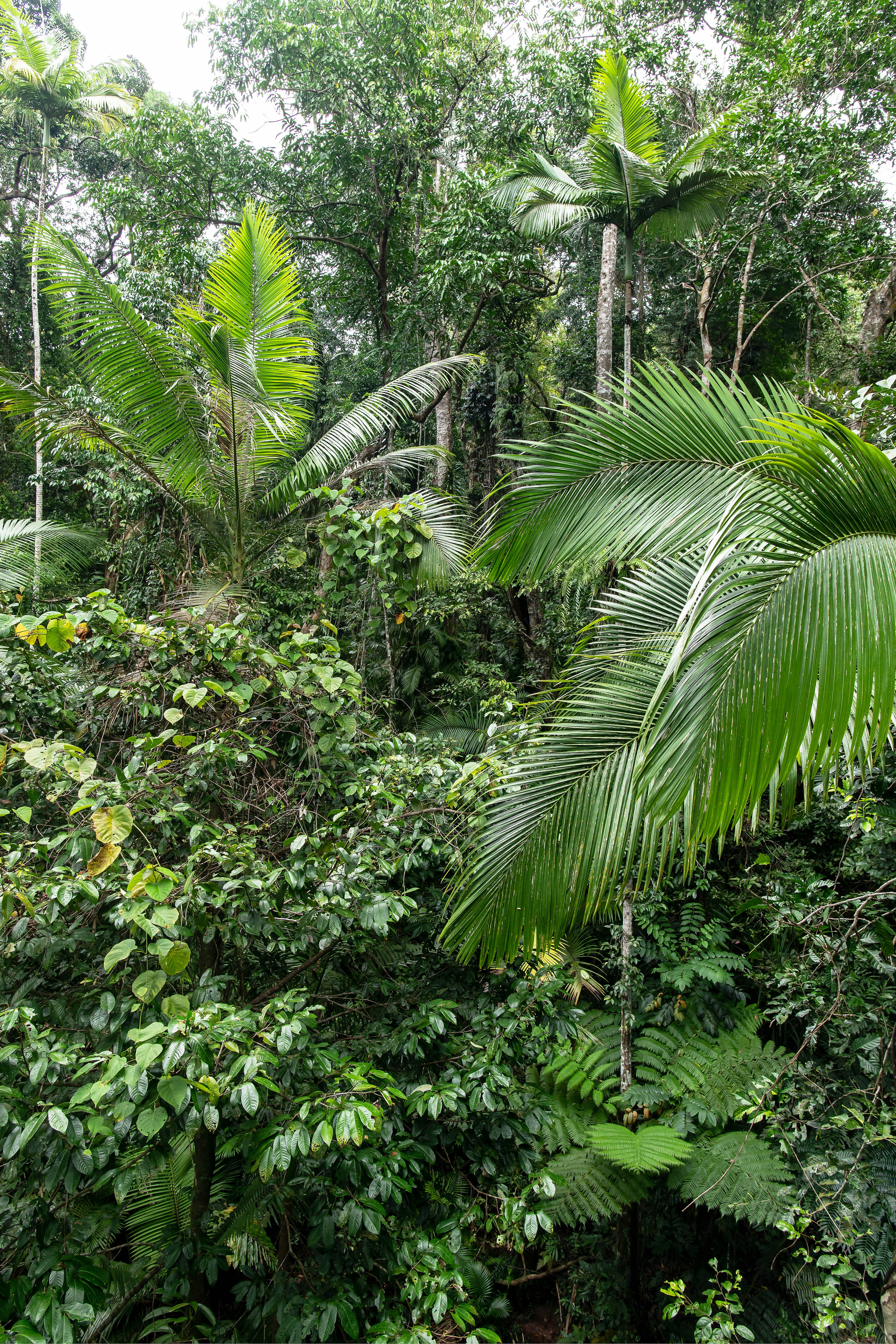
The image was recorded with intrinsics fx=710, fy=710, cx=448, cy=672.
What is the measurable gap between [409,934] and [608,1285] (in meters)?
2.92

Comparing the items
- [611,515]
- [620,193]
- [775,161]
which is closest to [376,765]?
[611,515]

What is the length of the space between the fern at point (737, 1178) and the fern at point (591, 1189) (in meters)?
0.21

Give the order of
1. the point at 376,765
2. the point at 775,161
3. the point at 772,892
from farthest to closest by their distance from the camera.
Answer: the point at 775,161
the point at 772,892
the point at 376,765

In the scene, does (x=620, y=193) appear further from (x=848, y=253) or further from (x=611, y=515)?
(x=611, y=515)

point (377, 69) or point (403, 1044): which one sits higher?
point (377, 69)

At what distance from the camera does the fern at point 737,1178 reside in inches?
136

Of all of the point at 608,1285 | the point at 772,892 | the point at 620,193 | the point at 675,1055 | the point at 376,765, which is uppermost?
the point at 620,193

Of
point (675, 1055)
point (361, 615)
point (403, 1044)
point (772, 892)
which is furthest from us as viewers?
point (361, 615)

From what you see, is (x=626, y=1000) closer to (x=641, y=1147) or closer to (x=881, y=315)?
(x=641, y=1147)

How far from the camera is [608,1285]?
161 inches

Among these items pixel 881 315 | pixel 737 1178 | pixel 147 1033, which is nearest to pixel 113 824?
pixel 147 1033

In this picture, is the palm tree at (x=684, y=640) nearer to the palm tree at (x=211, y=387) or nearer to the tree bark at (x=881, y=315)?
the palm tree at (x=211, y=387)

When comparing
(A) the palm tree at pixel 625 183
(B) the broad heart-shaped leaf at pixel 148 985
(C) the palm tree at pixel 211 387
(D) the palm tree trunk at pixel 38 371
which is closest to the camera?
(B) the broad heart-shaped leaf at pixel 148 985

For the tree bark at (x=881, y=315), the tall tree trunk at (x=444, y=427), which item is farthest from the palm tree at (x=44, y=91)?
the tree bark at (x=881, y=315)
